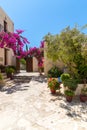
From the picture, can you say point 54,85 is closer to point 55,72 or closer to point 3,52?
point 55,72

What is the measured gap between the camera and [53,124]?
20.6 feet

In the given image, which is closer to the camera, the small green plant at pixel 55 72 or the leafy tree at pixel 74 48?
the leafy tree at pixel 74 48

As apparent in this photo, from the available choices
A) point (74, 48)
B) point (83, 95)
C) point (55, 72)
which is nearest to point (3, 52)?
point (55, 72)

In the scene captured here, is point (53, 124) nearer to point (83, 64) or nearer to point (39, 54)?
point (83, 64)

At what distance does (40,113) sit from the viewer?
7285 mm

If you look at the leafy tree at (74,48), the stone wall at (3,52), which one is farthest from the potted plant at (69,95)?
the stone wall at (3,52)

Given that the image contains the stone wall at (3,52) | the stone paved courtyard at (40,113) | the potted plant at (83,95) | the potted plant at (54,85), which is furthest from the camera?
the stone wall at (3,52)

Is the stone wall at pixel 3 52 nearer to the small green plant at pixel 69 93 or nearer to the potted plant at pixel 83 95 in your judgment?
the small green plant at pixel 69 93

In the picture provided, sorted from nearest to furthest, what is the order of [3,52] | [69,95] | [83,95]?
[69,95] → [83,95] → [3,52]

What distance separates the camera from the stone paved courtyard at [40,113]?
6.14 m

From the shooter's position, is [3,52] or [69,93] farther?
[3,52]

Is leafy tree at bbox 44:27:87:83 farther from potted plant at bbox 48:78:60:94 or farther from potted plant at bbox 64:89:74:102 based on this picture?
potted plant at bbox 64:89:74:102

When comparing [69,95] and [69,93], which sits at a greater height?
[69,93]

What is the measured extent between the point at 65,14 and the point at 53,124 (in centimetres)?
1192
